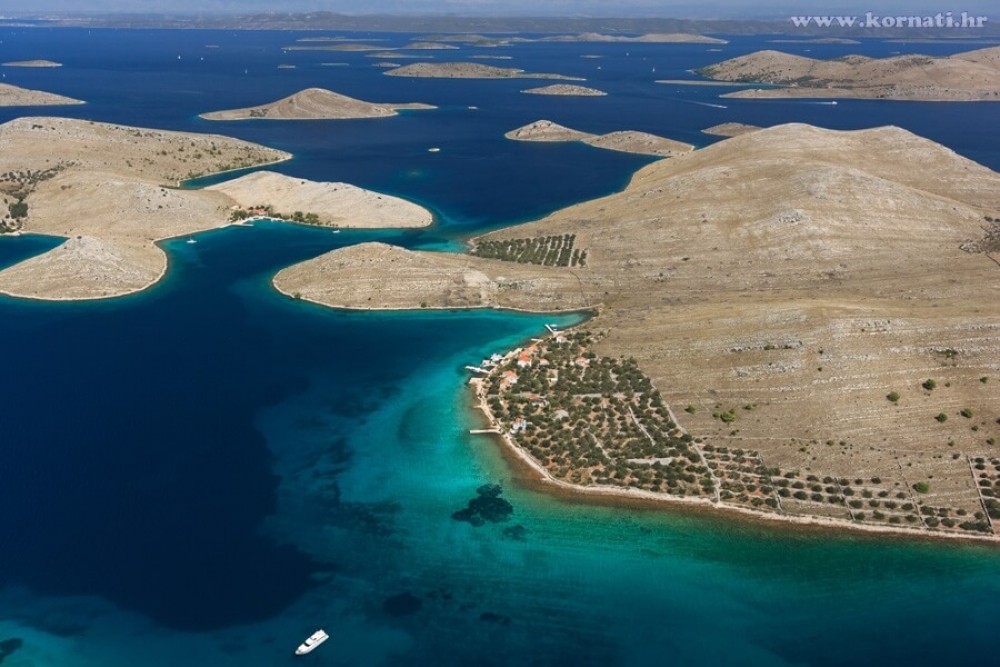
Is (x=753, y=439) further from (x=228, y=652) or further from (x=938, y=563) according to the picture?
(x=228, y=652)

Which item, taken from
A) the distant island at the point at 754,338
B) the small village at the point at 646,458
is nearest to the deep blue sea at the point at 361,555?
the small village at the point at 646,458

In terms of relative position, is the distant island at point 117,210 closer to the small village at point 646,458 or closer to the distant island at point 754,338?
the distant island at point 754,338

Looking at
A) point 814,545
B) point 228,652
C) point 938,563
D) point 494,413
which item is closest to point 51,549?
point 228,652

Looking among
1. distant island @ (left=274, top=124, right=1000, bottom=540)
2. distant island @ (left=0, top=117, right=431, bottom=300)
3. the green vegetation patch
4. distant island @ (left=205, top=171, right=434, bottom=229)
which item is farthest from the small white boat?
distant island @ (left=205, top=171, right=434, bottom=229)

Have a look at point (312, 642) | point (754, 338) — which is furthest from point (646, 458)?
point (312, 642)

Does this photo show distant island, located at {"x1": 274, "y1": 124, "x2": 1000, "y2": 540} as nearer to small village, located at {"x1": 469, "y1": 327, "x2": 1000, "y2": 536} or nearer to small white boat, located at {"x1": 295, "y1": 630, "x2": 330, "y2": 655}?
small village, located at {"x1": 469, "y1": 327, "x2": 1000, "y2": 536}

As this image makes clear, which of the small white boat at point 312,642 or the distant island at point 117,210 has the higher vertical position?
the distant island at point 117,210

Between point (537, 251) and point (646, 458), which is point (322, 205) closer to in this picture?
point (537, 251)
